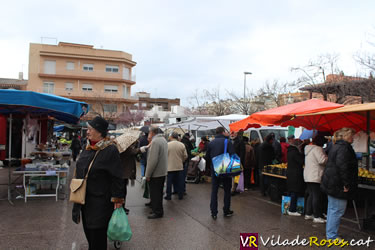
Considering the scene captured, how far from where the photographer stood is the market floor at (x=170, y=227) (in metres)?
5.15

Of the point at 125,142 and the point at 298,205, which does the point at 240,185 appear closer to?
the point at 298,205

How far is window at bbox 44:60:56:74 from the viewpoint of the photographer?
46.2 meters

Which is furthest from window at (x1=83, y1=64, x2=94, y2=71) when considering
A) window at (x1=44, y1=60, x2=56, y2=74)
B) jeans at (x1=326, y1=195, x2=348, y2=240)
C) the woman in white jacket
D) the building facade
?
jeans at (x1=326, y1=195, x2=348, y2=240)

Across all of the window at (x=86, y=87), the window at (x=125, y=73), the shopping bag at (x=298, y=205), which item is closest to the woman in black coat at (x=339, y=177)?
the shopping bag at (x=298, y=205)

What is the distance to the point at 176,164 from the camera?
8180 millimetres

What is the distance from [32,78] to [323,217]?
47180mm

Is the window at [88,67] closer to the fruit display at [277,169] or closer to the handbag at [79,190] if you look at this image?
the fruit display at [277,169]

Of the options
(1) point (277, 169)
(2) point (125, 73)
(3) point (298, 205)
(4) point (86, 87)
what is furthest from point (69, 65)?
(3) point (298, 205)

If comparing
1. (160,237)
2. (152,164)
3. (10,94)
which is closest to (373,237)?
(160,237)

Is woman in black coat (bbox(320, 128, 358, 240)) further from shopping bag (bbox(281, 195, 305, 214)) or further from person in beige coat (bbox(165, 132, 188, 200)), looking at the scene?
person in beige coat (bbox(165, 132, 188, 200))

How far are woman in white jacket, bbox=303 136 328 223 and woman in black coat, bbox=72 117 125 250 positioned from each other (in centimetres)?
431

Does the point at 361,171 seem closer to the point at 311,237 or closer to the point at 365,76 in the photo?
the point at 311,237

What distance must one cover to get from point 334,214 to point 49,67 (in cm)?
4788

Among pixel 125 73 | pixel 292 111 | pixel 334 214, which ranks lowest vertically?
pixel 334 214
